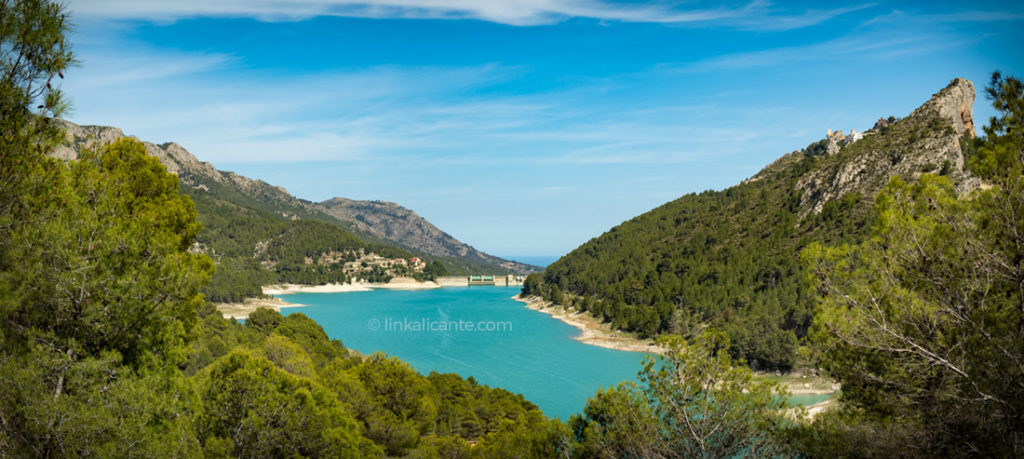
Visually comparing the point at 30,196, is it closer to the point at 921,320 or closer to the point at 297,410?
the point at 297,410

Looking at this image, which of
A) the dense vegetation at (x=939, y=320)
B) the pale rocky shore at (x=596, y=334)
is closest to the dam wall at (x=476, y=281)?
the pale rocky shore at (x=596, y=334)

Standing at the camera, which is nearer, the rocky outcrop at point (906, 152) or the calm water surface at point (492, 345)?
the calm water surface at point (492, 345)

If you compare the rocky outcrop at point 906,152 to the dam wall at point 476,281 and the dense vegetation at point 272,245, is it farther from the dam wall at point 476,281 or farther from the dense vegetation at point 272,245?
the dam wall at point 476,281

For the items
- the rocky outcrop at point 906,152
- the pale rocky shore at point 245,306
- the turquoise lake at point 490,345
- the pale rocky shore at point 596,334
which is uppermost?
the rocky outcrop at point 906,152

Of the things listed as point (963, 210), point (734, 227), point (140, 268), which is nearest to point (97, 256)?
point (140, 268)

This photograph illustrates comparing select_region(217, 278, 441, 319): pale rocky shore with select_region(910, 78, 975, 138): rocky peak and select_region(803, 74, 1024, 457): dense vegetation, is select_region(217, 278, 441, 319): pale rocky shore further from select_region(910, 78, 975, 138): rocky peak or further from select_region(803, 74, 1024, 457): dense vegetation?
select_region(910, 78, 975, 138): rocky peak
